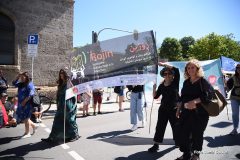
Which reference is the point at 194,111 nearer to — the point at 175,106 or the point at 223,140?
the point at 175,106

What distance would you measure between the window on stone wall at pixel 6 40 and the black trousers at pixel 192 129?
12.6 meters

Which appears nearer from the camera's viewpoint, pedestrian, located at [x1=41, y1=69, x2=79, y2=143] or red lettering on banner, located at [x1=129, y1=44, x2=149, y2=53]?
red lettering on banner, located at [x1=129, y1=44, x2=149, y2=53]

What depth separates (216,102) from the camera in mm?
5523

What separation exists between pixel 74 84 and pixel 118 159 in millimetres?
2177

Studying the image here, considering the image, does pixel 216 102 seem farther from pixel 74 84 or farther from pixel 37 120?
pixel 37 120

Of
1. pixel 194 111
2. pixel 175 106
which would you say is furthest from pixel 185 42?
pixel 194 111

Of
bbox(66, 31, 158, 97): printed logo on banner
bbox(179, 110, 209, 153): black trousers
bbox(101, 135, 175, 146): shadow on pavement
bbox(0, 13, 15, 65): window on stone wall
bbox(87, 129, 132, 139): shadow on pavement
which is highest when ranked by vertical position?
bbox(0, 13, 15, 65): window on stone wall

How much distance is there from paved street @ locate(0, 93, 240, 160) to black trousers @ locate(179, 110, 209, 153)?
59 cm

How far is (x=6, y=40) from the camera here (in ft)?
52.4

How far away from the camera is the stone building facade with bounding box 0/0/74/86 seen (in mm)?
15883

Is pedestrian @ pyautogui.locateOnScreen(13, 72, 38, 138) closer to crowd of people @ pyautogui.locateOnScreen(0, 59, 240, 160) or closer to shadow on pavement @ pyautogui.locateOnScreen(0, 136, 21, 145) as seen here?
crowd of people @ pyautogui.locateOnScreen(0, 59, 240, 160)

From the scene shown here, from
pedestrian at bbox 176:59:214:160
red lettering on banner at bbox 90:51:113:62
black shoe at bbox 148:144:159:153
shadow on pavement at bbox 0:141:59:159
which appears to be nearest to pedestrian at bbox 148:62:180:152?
black shoe at bbox 148:144:159:153

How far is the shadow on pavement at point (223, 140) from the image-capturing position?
285 inches

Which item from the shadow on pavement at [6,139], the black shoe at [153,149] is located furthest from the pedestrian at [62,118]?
the black shoe at [153,149]
